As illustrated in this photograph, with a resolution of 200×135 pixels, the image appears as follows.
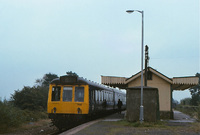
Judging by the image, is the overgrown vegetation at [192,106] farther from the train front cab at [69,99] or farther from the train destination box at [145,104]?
the train front cab at [69,99]

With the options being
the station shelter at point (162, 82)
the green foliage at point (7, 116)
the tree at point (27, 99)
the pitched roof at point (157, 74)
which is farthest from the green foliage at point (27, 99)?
the green foliage at point (7, 116)

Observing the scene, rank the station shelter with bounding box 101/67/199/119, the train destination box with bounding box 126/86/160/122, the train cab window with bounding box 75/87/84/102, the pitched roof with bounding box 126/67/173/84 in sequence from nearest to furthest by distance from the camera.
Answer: the train cab window with bounding box 75/87/84/102 → the train destination box with bounding box 126/86/160/122 → the station shelter with bounding box 101/67/199/119 → the pitched roof with bounding box 126/67/173/84

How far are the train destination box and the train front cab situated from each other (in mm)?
3216

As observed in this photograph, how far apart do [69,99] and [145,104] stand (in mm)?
4941

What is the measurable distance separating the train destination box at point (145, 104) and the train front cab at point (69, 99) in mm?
3216

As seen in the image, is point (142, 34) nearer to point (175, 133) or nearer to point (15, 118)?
point (175, 133)

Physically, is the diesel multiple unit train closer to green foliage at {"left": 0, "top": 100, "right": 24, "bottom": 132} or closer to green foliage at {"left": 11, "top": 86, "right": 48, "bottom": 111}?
green foliage at {"left": 0, "top": 100, "right": 24, "bottom": 132}

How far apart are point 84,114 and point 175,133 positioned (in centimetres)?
588

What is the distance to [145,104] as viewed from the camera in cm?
1805

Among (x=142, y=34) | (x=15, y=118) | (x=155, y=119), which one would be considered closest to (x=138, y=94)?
(x=155, y=119)

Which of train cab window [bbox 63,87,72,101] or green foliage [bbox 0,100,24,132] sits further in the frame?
train cab window [bbox 63,87,72,101]

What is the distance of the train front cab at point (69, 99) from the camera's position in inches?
647

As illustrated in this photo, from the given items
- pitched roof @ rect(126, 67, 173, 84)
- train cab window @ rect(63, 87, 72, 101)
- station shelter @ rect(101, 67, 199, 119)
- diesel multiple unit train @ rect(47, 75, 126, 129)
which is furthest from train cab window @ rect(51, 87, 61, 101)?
pitched roof @ rect(126, 67, 173, 84)

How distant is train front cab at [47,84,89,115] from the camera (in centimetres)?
1642
